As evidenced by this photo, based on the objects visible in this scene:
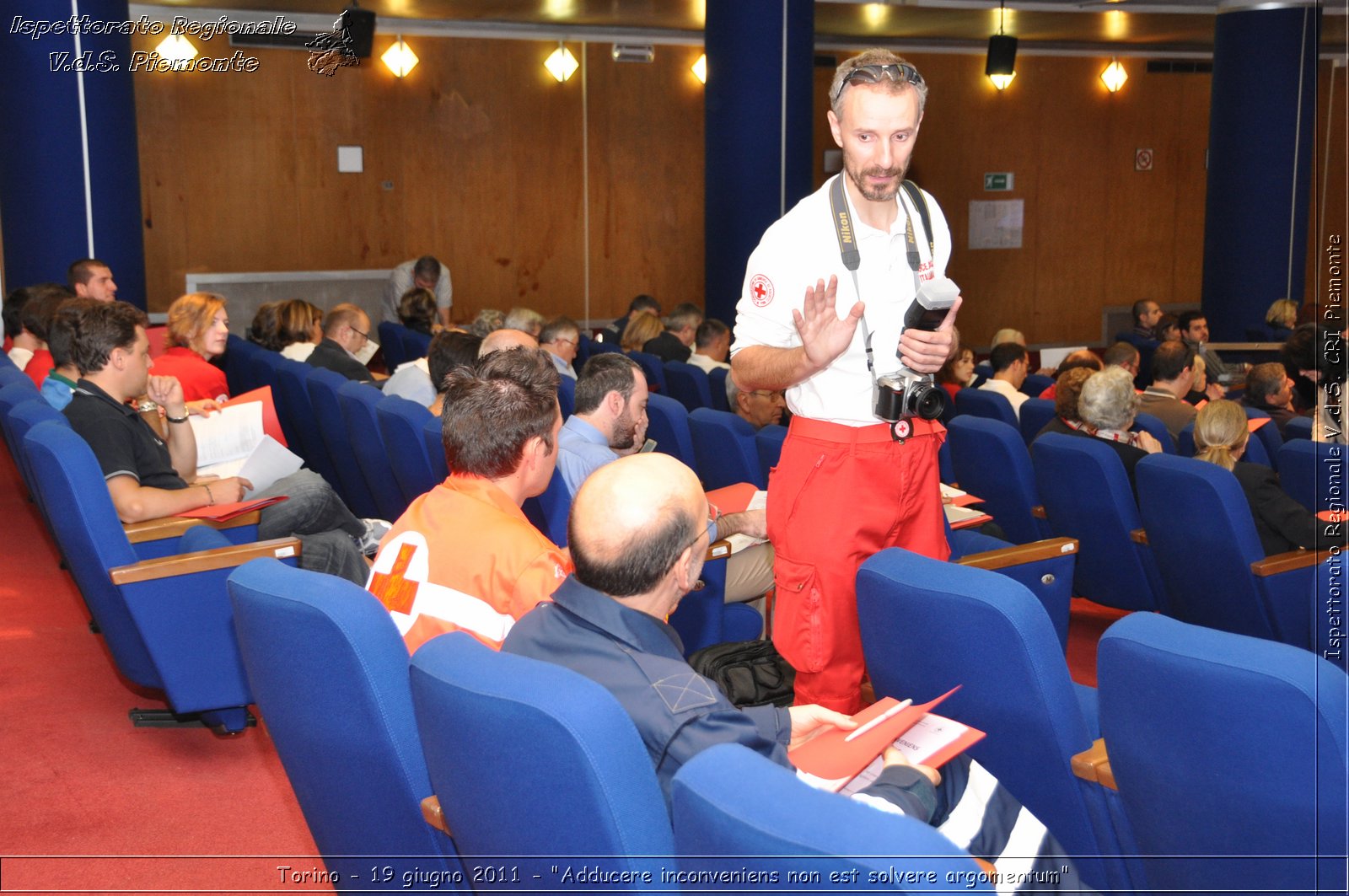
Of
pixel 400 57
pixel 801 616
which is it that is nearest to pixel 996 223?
pixel 400 57

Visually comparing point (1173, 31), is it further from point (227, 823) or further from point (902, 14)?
point (227, 823)

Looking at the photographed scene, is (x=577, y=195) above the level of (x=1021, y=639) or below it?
above

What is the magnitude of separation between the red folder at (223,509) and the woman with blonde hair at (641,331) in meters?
3.83

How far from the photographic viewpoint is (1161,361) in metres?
5.39

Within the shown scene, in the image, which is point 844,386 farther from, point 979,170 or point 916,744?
point 979,170

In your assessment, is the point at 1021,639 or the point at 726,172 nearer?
the point at 1021,639

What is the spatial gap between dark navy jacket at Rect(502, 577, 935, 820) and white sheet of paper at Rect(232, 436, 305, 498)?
2436 mm

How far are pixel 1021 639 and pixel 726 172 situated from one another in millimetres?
7391

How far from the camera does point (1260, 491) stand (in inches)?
147

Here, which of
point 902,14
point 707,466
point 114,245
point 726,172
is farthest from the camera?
point 902,14

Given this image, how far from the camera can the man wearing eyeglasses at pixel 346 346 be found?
6.06 m

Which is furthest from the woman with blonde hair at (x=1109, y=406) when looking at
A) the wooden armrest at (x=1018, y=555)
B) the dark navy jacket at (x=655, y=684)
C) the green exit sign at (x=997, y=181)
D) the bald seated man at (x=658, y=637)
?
the green exit sign at (x=997, y=181)

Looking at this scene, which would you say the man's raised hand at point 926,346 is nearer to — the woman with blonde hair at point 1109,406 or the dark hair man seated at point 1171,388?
the woman with blonde hair at point 1109,406

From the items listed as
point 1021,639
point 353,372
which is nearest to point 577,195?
point 353,372
